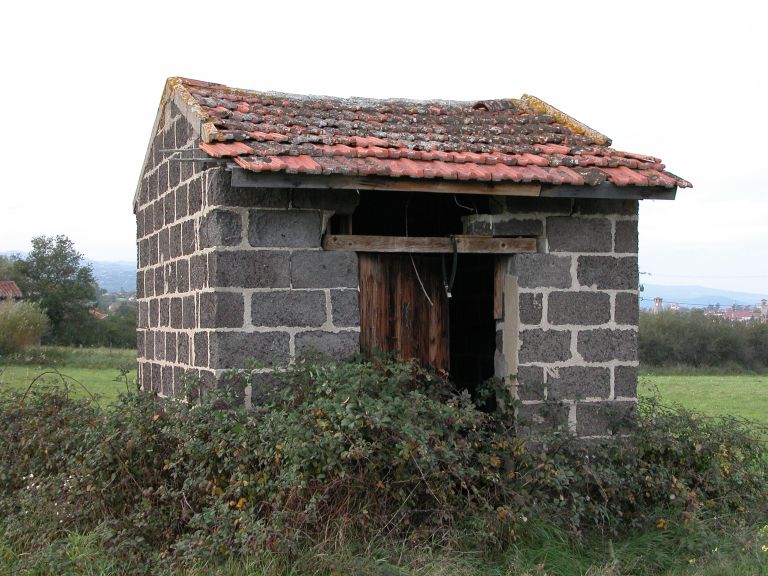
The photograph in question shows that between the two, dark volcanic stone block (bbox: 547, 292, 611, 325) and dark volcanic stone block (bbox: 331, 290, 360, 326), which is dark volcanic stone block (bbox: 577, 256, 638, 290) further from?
dark volcanic stone block (bbox: 331, 290, 360, 326)

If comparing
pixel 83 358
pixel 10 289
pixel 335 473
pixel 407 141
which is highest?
pixel 407 141

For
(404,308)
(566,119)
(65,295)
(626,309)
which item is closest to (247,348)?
(404,308)

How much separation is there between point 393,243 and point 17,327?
2552cm

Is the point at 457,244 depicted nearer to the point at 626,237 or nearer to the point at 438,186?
the point at 438,186

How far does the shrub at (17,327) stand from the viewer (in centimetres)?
2873

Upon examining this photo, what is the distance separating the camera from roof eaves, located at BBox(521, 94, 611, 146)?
298 inches

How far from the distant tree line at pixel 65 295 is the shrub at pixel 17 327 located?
10.4m

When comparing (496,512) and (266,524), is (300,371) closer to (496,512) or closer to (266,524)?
(266,524)

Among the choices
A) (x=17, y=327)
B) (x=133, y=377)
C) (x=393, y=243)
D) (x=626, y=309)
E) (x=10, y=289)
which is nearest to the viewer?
(x=393, y=243)

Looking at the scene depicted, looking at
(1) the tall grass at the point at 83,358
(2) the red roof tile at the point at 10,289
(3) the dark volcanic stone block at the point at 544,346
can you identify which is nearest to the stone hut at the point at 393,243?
(3) the dark volcanic stone block at the point at 544,346

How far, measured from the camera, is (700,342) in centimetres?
3491

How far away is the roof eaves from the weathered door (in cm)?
170

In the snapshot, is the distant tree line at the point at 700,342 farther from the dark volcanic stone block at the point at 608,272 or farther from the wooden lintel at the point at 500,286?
the wooden lintel at the point at 500,286

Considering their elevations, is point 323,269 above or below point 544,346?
above
